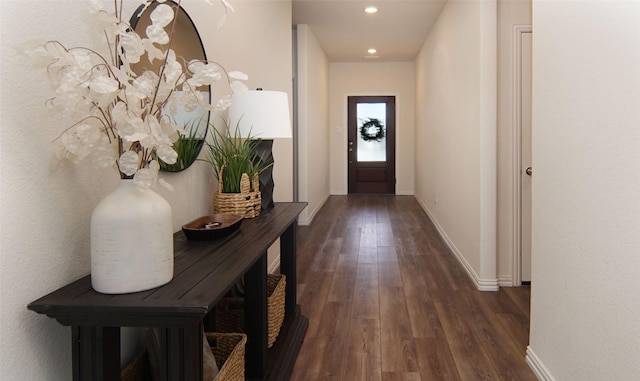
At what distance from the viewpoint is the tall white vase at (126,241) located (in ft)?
3.56

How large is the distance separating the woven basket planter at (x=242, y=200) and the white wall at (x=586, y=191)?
1314mm

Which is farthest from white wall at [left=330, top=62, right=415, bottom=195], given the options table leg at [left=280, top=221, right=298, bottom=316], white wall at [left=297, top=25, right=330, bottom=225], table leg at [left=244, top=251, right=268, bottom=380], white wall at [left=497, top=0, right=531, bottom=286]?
table leg at [left=244, top=251, right=268, bottom=380]

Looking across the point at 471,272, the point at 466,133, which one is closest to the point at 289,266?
the point at 471,272

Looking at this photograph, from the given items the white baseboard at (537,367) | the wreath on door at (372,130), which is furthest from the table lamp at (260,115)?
the wreath on door at (372,130)

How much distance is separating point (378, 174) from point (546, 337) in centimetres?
722

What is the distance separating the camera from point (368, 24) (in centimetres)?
591

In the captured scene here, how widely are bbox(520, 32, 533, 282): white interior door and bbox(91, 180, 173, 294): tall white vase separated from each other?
9.56ft

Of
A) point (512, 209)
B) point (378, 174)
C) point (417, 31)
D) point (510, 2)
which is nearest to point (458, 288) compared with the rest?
point (512, 209)

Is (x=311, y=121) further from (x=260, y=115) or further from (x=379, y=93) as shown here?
(x=260, y=115)

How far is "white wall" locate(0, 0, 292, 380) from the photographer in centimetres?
100

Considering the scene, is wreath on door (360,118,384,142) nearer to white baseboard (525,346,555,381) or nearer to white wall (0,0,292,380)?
white baseboard (525,346,555,381)

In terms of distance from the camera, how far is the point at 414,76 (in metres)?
8.73

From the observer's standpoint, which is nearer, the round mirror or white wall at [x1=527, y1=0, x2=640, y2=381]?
white wall at [x1=527, y1=0, x2=640, y2=381]

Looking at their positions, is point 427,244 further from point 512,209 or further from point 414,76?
point 414,76
